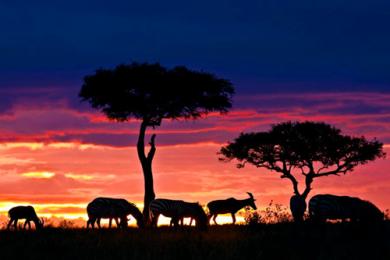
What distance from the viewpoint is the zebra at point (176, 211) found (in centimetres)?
3750

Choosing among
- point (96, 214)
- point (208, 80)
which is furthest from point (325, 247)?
point (208, 80)

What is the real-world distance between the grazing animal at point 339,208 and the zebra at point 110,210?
355 inches

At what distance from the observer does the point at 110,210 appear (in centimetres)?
4019

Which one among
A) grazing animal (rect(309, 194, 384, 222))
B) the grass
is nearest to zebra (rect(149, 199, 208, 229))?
grazing animal (rect(309, 194, 384, 222))

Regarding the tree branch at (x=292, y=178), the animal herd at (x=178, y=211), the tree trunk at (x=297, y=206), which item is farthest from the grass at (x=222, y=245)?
the tree branch at (x=292, y=178)

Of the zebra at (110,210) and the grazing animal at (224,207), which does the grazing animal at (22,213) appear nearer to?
the zebra at (110,210)

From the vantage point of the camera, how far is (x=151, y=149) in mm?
49688

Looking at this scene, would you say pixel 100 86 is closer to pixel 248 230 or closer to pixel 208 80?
pixel 208 80

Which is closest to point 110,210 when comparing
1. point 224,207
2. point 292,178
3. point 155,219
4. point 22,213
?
point 155,219

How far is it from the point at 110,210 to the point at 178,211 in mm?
3882

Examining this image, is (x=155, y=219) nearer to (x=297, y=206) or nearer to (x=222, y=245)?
(x=297, y=206)

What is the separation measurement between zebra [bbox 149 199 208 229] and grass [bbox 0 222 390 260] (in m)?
8.56

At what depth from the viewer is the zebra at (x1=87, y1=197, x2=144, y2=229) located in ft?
131

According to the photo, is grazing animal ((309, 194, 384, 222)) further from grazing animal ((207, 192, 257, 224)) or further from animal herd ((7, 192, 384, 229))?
grazing animal ((207, 192, 257, 224))
